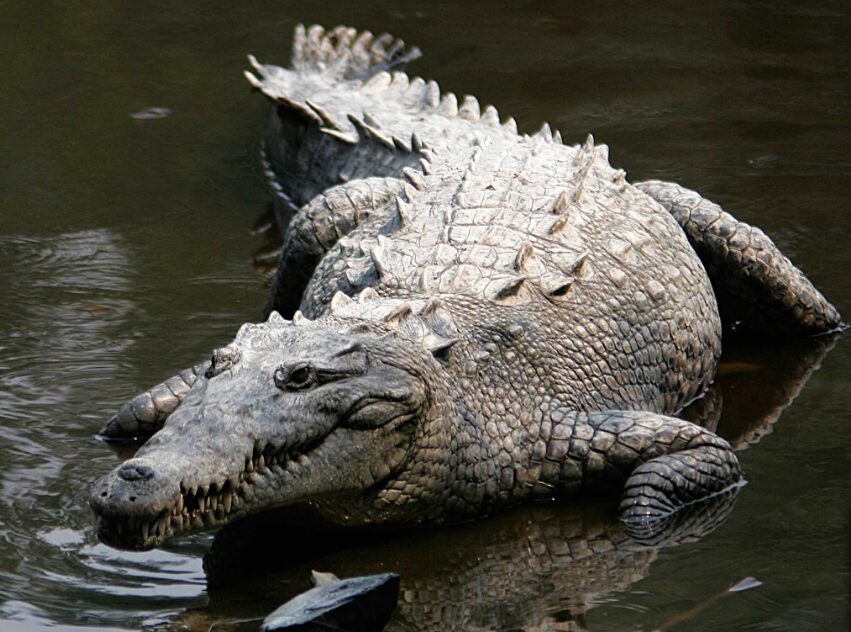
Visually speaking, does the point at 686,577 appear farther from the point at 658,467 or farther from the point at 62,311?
the point at 62,311

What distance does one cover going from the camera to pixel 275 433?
3570mm

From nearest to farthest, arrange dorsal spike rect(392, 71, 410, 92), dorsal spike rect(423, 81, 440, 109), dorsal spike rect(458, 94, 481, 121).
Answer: dorsal spike rect(458, 94, 481, 121) → dorsal spike rect(423, 81, 440, 109) → dorsal spike rect(392, 71, 410, 92)

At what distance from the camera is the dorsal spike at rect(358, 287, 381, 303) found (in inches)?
170

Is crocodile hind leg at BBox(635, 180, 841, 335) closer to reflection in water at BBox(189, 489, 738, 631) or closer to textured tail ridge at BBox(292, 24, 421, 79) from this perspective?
reflection in water at BBox(189, 489, 738, 631)

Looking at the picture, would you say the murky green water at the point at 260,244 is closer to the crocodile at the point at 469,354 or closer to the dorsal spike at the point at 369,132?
the crocodile at the point at 469,354

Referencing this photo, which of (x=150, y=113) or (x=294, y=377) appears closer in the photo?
(x=294, y=377)

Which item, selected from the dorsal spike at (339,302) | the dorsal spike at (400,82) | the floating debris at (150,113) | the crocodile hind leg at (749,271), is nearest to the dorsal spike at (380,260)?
the dorsal spike at (339,302)

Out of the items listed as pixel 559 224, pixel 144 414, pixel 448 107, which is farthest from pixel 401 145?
pixel 144 414

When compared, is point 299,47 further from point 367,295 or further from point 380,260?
point 367,295

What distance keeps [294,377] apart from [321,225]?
86.2 inches

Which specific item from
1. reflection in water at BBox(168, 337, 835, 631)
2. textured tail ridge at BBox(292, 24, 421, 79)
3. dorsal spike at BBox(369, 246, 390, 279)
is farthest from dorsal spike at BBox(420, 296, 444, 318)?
textured tail ridge at BBox(292, 24, 421, 79)

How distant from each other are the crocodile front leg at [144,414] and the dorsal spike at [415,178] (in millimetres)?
1184

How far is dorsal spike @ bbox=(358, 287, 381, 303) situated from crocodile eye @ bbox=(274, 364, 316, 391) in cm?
64

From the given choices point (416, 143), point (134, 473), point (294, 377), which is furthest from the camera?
point (416, 143)
